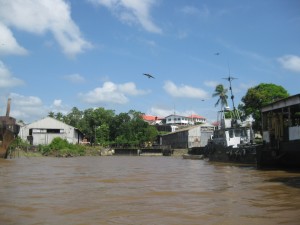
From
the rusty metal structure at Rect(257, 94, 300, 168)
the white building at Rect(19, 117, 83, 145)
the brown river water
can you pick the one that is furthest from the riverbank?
the brown river water

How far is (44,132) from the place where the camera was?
66.8 m

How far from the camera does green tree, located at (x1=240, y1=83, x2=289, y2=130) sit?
49688 mm

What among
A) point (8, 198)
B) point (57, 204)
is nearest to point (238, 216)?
point (57, 204)

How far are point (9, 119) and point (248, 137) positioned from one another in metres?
22.9

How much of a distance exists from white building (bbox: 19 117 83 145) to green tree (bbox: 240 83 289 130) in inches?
1329

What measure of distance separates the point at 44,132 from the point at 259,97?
38758 millimetres

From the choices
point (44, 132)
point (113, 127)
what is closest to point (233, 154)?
point (44, 132)

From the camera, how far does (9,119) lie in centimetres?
3516

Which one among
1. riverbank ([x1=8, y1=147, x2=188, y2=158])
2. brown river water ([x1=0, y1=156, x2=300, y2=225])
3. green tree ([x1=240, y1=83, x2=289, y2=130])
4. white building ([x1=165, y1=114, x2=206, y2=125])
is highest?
white building ([x1=165, y1=114, x2=206, y2=125])

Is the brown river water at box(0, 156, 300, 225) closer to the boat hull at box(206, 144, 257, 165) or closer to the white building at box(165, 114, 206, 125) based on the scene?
the boat hull at box(206, 144, 257, 165)

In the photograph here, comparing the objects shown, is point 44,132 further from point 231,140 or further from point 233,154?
point 233,154

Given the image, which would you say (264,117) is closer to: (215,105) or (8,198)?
(8,198)

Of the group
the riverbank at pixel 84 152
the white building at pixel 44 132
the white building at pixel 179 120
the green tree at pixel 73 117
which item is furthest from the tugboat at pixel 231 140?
the white building at pixel 179 120

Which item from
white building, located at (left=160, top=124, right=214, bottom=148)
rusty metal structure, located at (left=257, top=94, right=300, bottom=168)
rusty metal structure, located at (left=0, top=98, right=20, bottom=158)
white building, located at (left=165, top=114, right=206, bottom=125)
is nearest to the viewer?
rusty metal structure, located at (left=257, top=94, right=300, bottom=168)
